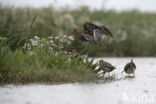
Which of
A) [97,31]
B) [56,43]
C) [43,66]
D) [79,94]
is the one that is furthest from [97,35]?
[79,94]

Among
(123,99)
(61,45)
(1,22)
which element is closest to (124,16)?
(1,22)

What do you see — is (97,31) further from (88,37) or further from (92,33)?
(88,37)

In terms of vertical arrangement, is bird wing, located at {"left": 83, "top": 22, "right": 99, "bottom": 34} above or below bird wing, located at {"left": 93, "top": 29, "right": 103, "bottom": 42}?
above

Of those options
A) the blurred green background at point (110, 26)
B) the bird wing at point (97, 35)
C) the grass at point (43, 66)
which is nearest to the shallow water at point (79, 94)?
the grass at point (43, 66)

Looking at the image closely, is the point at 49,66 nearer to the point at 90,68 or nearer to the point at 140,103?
the point at 90,68

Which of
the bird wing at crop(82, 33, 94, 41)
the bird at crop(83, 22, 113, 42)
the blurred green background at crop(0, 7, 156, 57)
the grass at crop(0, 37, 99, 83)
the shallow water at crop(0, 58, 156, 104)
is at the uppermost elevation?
the blurred green background at crop(0, 7, 156, 57)

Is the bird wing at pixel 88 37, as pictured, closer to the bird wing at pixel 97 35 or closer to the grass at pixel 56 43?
the bird wing at pixel 97 35

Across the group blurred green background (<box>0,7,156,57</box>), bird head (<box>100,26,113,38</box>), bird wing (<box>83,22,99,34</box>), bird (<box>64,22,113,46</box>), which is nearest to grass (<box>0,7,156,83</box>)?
blurred green background (<box>0,7,156,57</box>)

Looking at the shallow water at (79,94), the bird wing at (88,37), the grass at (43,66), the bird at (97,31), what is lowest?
the shallow water at (79,94)

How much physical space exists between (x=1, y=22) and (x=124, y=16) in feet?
31.3

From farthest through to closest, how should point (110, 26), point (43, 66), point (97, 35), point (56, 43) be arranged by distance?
point (110, 26), point (56, 43), point (97, 35), point (43, 66)

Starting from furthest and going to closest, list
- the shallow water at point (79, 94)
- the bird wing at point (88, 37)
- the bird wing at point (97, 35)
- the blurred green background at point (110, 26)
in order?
the blurred green background at point (110, 26)
the bird wing at point (97, 35)
the bird wing at point (88, 37)
the shallow water at point (79, 94)

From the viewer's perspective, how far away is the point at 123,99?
20.0ft

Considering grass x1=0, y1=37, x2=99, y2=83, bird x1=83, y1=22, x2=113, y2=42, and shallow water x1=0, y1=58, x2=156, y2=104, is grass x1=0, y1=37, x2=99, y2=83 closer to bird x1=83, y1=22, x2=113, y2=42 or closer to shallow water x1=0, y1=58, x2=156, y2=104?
shallow water x1=0, y1=58, x2=156, y2=104
